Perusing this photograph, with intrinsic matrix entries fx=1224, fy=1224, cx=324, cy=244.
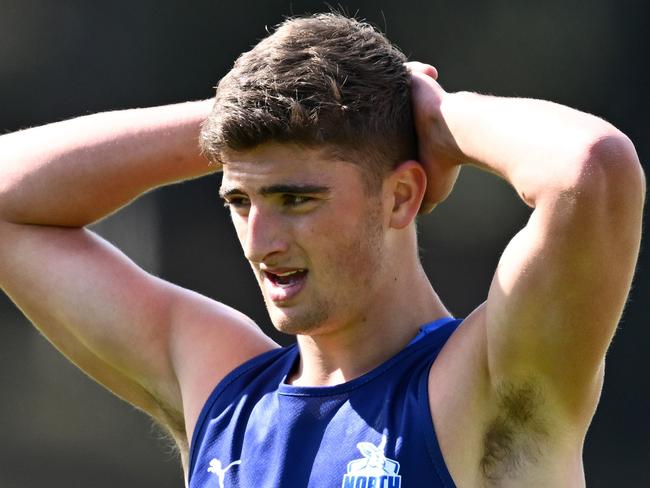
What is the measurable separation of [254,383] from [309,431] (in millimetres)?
229

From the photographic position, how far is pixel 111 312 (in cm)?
270

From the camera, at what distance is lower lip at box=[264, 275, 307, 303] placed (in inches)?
92.0

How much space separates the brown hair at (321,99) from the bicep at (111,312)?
42 cm

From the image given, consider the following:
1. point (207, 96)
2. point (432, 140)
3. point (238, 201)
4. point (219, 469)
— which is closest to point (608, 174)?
point (432, 140)

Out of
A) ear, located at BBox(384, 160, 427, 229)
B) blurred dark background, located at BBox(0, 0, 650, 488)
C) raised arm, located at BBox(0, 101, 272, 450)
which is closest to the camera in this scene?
ear, located at BBox(384, 160, 427, 229)

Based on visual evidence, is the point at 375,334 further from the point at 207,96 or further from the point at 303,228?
the point at 207,96

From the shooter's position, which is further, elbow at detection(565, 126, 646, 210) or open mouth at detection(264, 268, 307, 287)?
open mouth at detection(264, 268, 307, 287)

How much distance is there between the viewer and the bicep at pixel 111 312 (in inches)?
106

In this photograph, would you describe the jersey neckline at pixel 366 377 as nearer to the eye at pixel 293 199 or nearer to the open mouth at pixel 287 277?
the open mouth at pixel 287 277

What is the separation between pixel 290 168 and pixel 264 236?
0.46ft

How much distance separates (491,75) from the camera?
4.77 metres

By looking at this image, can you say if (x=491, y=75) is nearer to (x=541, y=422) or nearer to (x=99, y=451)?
(x=99, y=451)

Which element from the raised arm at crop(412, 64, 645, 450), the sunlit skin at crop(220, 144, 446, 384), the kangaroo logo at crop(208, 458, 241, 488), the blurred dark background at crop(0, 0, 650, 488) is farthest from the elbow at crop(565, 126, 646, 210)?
the blurred dark background at crop(0, 0, 650, 488)

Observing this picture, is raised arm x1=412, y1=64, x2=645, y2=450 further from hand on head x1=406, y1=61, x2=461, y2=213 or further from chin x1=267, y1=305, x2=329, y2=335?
chin x1=267, y1=305, x2=329, y2=335
